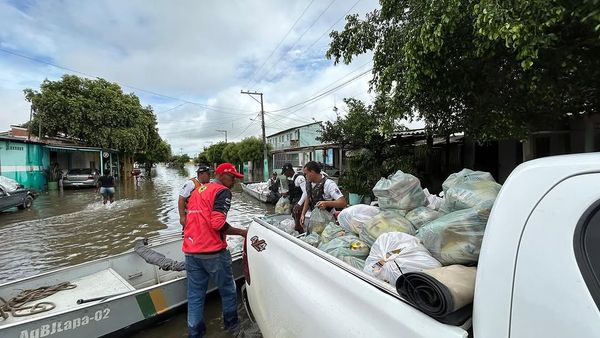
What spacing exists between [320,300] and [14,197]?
16.2 m

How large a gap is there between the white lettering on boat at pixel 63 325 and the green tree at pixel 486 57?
15.3 feet

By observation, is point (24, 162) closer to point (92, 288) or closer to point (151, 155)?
point (92, 288)

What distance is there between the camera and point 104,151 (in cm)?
2788

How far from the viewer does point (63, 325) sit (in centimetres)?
335

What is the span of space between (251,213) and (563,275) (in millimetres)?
13256

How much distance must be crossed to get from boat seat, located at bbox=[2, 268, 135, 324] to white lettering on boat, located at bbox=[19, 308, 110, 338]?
0.61 m

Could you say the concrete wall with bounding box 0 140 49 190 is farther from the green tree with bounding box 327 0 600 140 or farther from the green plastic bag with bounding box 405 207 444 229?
the green plastic bag with bounding box 405 207 444 229

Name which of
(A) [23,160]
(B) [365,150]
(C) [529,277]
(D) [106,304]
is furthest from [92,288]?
(A) [23,160]

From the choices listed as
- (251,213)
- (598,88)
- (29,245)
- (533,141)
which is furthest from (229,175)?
(533,141)

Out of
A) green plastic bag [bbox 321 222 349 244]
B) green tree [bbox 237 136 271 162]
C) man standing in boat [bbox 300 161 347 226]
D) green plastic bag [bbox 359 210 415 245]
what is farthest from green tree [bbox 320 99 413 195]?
green tree [bbox 237 136 271 162]

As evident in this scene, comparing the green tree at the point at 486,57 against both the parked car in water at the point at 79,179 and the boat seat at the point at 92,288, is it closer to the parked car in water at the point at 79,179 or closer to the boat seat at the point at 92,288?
the boat seat at the point at 92,288

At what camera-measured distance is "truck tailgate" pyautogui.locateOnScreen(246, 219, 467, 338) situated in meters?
1.45

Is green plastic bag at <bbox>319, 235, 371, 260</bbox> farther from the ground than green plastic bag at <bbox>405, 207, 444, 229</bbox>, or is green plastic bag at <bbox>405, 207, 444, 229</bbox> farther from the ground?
green plastic bag at <bbox>405, 207, 444, 229</bbox>

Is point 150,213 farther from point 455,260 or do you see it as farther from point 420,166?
point 455,260
